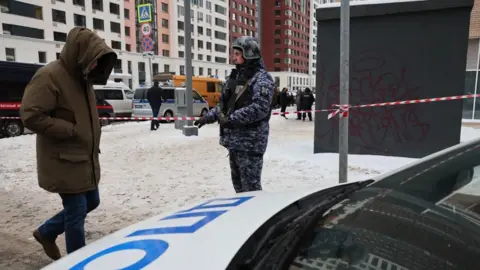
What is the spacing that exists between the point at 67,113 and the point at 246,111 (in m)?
1.37

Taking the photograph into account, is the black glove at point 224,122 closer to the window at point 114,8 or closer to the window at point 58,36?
the window at point 58,36

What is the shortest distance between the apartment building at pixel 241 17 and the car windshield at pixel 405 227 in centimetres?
8144

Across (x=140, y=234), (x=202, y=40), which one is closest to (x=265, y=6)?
(x=202, y=40)

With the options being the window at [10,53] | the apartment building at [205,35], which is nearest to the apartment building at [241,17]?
the apartment building at [205,35]

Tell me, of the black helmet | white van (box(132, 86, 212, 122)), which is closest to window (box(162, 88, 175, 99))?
white van (box(132, 86, 212, 122))

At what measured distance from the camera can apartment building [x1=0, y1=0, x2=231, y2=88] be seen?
135ft

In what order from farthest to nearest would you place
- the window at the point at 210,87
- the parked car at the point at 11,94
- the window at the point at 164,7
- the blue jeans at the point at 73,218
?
1. the window at the point at 164,7
2. the window at the point at 210,87
3. the parked car at the point at 11,94
4. the blue jeans at the point at 73,218

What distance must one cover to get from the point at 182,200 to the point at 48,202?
169 cm

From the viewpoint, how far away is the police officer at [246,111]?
318cm

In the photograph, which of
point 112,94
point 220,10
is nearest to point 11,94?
point 112,94

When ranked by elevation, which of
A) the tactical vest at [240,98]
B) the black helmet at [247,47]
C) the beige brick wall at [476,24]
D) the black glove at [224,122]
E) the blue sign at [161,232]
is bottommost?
the blue sign at [161,232]

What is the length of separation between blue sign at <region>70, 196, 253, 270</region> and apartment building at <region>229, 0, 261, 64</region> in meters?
81.6

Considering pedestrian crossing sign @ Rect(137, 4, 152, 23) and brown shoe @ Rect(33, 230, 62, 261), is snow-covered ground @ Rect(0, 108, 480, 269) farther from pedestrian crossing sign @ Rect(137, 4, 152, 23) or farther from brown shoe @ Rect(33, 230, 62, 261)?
pedestrian crossing sign @ Rect(137, 4, 152, 23)

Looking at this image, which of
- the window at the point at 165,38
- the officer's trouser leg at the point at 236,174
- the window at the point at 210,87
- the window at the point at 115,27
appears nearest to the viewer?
the officer's trouser leg at the point at 236,174
